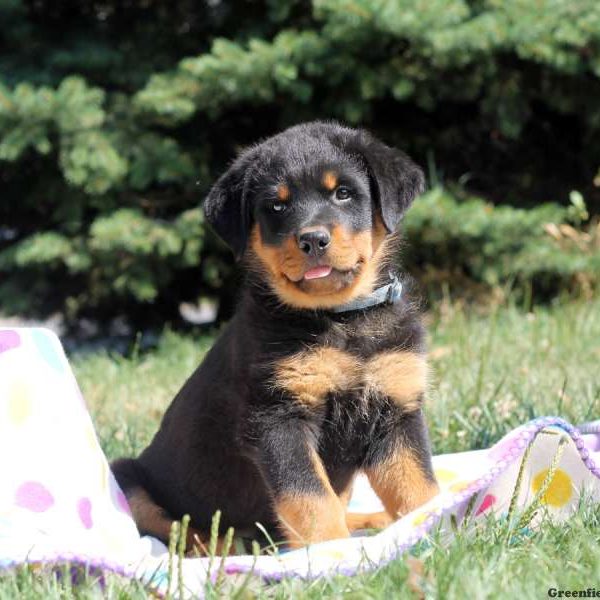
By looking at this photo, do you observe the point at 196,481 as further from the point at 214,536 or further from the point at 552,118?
the point at 552,118

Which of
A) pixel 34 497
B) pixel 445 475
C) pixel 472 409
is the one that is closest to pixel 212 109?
pixel 472 409

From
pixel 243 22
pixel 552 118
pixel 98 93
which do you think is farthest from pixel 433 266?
pixel 98 93

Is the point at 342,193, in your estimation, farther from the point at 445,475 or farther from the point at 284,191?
the point at 445,475

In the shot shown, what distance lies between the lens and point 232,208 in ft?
9.75

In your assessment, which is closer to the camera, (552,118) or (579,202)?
(579,202)

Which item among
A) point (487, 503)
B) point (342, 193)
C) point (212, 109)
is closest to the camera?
point (487, 503)

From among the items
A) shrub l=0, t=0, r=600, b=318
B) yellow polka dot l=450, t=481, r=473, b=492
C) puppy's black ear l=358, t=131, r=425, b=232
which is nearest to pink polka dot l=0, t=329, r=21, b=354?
puppy's black ear l=358, t=131, r=425, b=232

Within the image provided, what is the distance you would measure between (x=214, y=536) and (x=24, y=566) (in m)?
0.47

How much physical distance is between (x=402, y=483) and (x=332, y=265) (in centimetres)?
65

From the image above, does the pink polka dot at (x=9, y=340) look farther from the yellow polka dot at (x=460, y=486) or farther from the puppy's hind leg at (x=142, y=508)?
the yellow polka dot at (x=460, y=486)

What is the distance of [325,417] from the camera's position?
2717mm

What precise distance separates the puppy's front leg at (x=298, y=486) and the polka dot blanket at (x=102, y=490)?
0.13 m

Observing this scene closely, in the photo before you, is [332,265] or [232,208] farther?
[232,208]

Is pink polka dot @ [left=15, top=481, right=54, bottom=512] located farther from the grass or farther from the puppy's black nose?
the puppy's black nose
